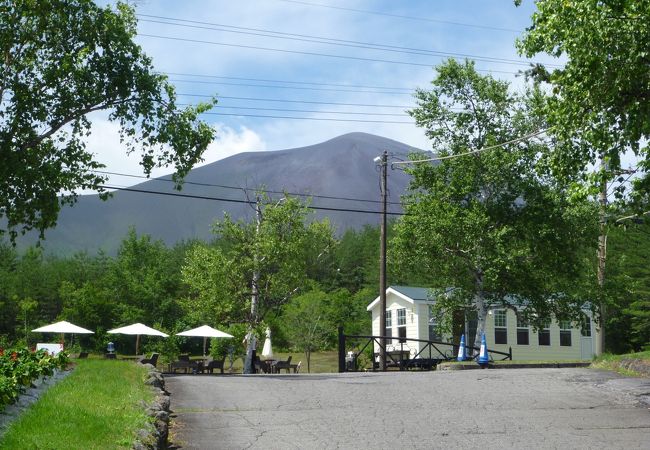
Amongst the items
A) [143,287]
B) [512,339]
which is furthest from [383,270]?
[143,287]

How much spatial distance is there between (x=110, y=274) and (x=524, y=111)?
44676 mm

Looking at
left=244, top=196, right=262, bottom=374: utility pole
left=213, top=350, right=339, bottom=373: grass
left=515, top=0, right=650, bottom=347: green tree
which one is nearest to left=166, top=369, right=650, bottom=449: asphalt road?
left=515, top=0, right=650, bottom=347: green tree

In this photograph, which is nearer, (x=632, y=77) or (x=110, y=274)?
(x=632, y=77)

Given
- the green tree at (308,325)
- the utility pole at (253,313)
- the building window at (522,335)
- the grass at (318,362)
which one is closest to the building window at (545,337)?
the building window at (522,335)

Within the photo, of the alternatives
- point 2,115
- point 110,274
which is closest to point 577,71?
point 2,115

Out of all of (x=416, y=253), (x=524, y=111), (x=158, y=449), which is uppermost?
(x=524, y=111)

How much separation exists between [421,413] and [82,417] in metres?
5.79

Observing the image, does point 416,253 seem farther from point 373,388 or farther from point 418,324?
point 373,388

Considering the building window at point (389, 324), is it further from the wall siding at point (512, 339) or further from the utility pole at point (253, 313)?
the utility pole at point (253, 313)

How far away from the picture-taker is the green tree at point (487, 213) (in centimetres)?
3198

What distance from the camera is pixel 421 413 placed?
13055 millimetres

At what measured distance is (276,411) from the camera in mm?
13320

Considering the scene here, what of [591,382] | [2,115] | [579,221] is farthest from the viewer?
[579,221]

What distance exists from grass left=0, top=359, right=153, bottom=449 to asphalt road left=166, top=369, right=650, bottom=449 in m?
0.85
